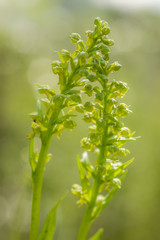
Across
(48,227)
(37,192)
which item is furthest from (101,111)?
(48,227)

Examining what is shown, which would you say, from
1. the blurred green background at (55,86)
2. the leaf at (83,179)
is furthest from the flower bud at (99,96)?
the blurred green background at (55,86)

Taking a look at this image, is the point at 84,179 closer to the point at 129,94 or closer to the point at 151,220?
the point at 151,220

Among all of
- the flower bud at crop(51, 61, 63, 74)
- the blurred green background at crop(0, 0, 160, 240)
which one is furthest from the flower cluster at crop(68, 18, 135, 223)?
the blurred green background at crop(0, 0, 160, 240)

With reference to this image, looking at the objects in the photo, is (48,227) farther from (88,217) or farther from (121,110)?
(121,110)

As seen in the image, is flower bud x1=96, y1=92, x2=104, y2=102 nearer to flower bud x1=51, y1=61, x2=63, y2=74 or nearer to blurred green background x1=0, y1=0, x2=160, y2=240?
flower bud x1=51, y1=61, x2=63, y2=74

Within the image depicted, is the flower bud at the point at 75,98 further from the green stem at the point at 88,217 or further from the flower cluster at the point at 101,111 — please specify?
the green stem at the point at 88,217

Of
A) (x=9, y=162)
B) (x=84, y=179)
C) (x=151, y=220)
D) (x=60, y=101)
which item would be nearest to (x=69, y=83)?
(x=60, y=101)

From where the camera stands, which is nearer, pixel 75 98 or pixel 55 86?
pixel 75 98

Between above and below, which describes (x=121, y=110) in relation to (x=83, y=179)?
above
